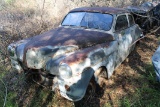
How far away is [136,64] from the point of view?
570 centimetres

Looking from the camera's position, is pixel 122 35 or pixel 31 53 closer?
pixel 31 53

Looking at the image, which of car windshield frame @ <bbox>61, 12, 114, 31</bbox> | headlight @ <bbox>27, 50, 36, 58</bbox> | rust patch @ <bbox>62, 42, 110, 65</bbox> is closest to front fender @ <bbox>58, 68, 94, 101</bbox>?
rust patch @ <bbox>62, 42, 110, 65</bbox>

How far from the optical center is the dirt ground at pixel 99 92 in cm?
408

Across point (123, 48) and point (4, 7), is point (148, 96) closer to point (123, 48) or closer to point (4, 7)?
point (123, 48)

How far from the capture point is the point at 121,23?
16.8 ft

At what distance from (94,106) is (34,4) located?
8189 millimetres

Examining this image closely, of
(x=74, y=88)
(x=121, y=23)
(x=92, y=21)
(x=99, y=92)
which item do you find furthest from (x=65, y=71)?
(x=121, y=23)

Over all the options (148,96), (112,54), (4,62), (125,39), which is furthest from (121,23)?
(4,62)

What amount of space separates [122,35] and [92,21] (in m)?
0.87

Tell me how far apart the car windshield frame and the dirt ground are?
133cm

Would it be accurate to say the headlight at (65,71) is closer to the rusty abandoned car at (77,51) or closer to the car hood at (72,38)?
the rusty abandoned car at (77,51)

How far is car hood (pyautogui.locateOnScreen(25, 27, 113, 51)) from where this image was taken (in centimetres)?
394

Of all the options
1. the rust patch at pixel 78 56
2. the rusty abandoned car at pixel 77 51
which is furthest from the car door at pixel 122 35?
the rust patch at pixel 78 56

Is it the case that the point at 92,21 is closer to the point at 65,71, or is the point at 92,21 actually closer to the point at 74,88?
the point at 65,71
